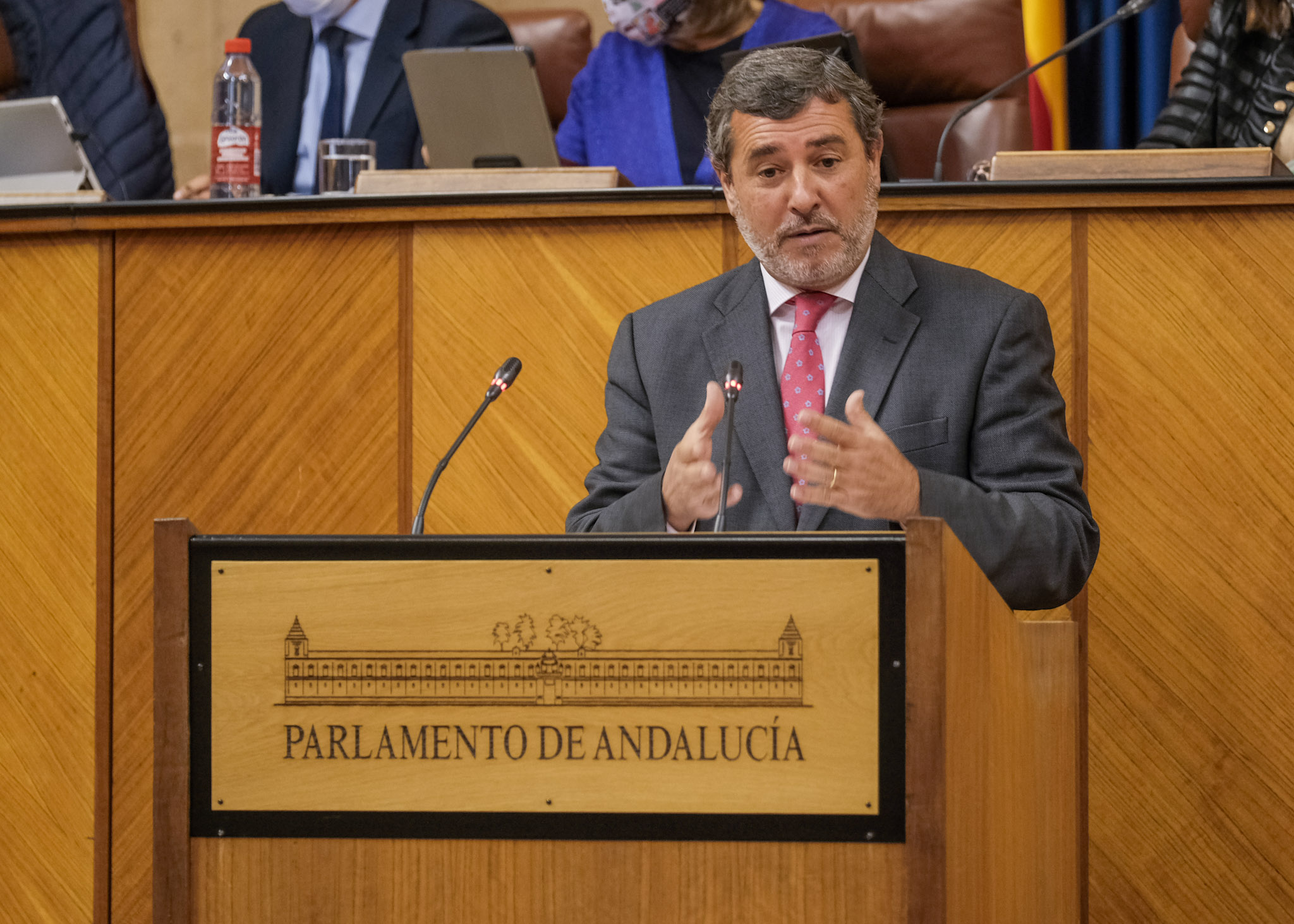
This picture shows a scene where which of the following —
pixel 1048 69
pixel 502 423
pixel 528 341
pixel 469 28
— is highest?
pixel 1048 69

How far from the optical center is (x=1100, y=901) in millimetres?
1902

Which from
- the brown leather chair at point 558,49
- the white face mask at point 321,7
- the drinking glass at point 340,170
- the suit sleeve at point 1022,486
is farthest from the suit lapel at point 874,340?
the brown leather chair at point 558,49

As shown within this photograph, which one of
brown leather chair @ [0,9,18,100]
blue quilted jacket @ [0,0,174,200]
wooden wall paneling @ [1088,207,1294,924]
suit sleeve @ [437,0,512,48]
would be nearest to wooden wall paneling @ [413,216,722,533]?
wooden wall paneling @ [1088,207,1294,924]

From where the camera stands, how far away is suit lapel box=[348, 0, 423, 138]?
2.91 meters

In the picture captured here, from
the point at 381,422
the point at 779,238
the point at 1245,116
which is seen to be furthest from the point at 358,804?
the point at 1245,116

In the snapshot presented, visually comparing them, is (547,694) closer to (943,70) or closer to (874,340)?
(874,340)

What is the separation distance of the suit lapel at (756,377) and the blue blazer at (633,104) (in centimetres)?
106

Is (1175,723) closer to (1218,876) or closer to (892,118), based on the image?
(1218,876)

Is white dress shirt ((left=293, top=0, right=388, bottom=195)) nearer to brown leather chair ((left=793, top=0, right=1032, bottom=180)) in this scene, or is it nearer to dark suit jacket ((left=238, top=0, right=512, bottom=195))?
dark suit jacket ((left=238, top=0, right=512, bottom=195))

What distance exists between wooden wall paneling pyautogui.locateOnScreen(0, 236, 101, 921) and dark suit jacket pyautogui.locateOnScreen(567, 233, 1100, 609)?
898mm

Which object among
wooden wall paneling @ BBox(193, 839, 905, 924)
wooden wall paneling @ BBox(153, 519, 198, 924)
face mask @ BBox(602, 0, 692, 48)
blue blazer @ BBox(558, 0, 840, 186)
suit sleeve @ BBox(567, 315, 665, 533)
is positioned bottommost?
wooden wall paneling @ BBox(193, 839, 905, 924)

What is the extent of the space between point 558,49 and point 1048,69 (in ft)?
4.19

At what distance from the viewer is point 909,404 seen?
162cm

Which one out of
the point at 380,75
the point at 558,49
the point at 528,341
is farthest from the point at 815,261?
the point at 558,49
